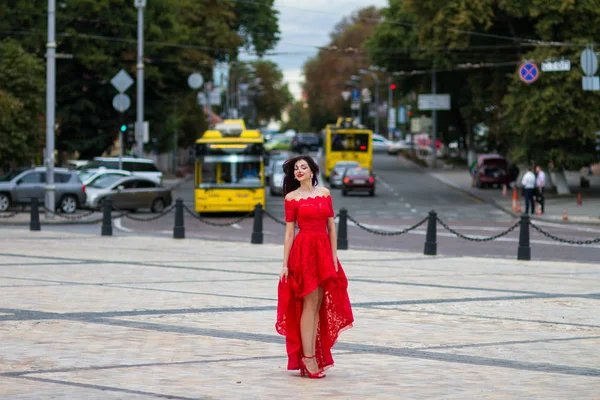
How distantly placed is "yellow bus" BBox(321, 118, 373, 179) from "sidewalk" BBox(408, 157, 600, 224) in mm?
4859

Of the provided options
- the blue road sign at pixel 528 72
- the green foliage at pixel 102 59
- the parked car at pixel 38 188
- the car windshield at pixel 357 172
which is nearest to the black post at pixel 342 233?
the parked car at pixel 38 188

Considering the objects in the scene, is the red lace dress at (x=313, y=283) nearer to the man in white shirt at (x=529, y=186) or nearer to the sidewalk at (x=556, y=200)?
the sidewalk at (x=556, y=200)

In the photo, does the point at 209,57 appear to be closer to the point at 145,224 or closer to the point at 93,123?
the point at 93,123

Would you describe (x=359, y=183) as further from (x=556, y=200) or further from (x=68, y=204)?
(x=68, y=204)

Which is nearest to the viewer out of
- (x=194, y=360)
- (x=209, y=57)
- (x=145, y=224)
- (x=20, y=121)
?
(x=194, y=360)

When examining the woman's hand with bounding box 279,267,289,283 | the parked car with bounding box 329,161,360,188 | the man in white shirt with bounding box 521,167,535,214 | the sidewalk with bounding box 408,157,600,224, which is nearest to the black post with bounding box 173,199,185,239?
the sidewalk with bounding box 408,157,600,224

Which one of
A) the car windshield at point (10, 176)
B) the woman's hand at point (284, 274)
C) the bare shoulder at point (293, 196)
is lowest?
the car windshield at point (10, 176)

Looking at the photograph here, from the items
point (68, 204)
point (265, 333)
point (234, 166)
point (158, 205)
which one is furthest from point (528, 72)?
point (265, 333)

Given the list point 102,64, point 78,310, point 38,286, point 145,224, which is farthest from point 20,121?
point 78,310

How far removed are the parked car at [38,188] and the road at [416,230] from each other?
7.75 ft

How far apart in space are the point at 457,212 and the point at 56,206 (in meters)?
14.5

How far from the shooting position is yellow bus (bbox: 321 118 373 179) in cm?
6844

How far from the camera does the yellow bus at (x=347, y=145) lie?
68.4 m

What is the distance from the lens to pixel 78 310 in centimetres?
1373
